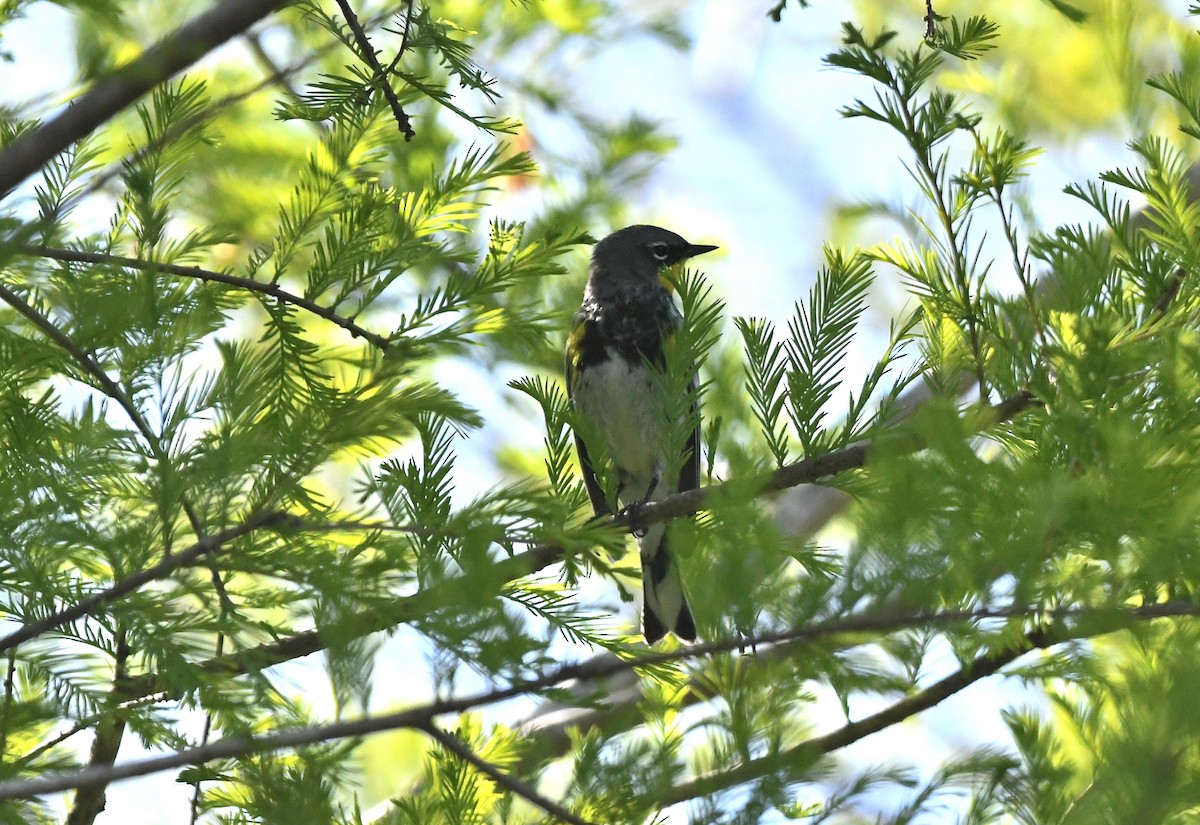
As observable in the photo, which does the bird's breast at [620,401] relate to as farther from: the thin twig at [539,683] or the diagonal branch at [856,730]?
the thin twig at [539,683]

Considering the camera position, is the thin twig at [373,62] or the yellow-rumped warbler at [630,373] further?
the yellow-rumped warbler at [630,373]

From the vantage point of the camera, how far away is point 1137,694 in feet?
5.16

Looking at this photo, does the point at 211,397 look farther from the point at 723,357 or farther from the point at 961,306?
the point at 723,357

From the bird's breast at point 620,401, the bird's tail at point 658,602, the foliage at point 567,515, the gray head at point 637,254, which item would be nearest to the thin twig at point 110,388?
the foliage at point 567,515

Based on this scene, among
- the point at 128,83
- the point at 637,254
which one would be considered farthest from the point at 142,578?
the point at 637,254

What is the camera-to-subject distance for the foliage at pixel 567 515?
1.53 meters

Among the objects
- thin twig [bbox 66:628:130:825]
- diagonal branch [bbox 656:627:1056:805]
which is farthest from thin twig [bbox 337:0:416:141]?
diagonal branch [bbox 656:627:1056:805]

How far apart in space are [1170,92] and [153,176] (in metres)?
1.89

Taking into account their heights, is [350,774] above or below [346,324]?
below

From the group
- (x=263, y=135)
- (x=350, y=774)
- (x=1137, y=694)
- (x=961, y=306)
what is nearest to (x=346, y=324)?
(x=350, y=774)

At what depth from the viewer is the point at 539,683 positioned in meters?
1.54

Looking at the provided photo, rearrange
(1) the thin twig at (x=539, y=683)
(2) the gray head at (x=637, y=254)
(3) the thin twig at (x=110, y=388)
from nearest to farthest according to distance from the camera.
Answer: (1) the thin twig at (x=539, y=683) → (3) the thin twig at (x=110, y=388) → (2) the gray head at (x=637, y=254)

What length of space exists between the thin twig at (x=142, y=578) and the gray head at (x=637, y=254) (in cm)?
294

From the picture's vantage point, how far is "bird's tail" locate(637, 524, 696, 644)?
4.09 meters
